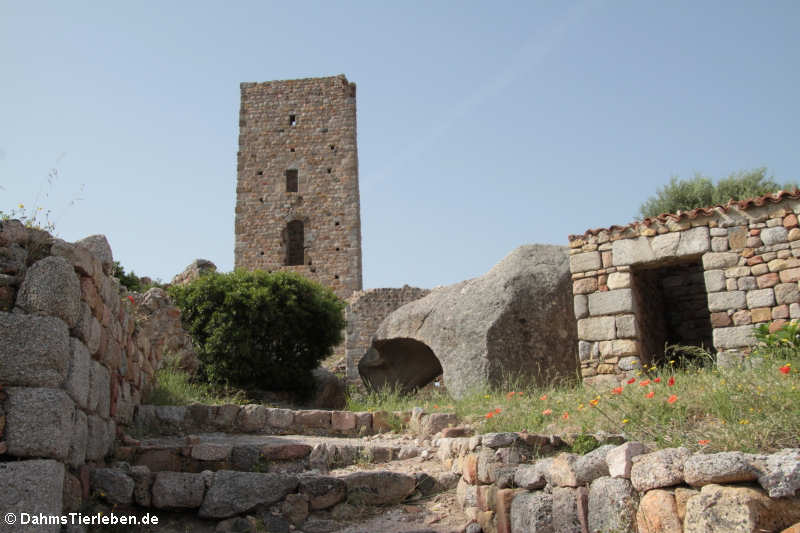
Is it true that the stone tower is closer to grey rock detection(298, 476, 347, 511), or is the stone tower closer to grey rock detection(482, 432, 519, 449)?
grey rock detection(298, 476, 347, 511)

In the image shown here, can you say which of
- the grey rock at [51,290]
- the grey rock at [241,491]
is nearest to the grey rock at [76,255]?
the grey rock at [51,290]

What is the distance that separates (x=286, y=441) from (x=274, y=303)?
6.87 meters

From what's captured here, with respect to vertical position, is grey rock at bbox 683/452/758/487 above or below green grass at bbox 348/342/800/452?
below

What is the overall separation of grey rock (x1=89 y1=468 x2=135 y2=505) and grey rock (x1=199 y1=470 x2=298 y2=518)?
0.56m

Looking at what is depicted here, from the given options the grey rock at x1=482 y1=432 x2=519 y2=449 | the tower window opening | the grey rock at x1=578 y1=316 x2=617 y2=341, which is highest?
the tower window opening

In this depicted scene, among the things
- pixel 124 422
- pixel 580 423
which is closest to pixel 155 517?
pixel 124 422

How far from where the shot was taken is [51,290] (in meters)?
4.44

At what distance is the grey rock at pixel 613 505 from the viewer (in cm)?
404

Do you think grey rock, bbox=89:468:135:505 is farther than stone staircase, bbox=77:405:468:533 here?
No

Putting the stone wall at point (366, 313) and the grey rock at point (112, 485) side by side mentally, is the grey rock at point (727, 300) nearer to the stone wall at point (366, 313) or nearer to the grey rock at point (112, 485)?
the grey rock at point (112, 485)

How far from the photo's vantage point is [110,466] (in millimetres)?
5559

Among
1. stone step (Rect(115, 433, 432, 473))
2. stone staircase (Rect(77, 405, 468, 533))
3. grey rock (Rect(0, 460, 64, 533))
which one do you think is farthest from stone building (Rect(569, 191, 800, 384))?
grey rock (Rect(0, 460, 64, 533))

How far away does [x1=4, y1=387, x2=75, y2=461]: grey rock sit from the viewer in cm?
404

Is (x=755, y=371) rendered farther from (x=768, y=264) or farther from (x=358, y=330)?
(x=358, y=330)
